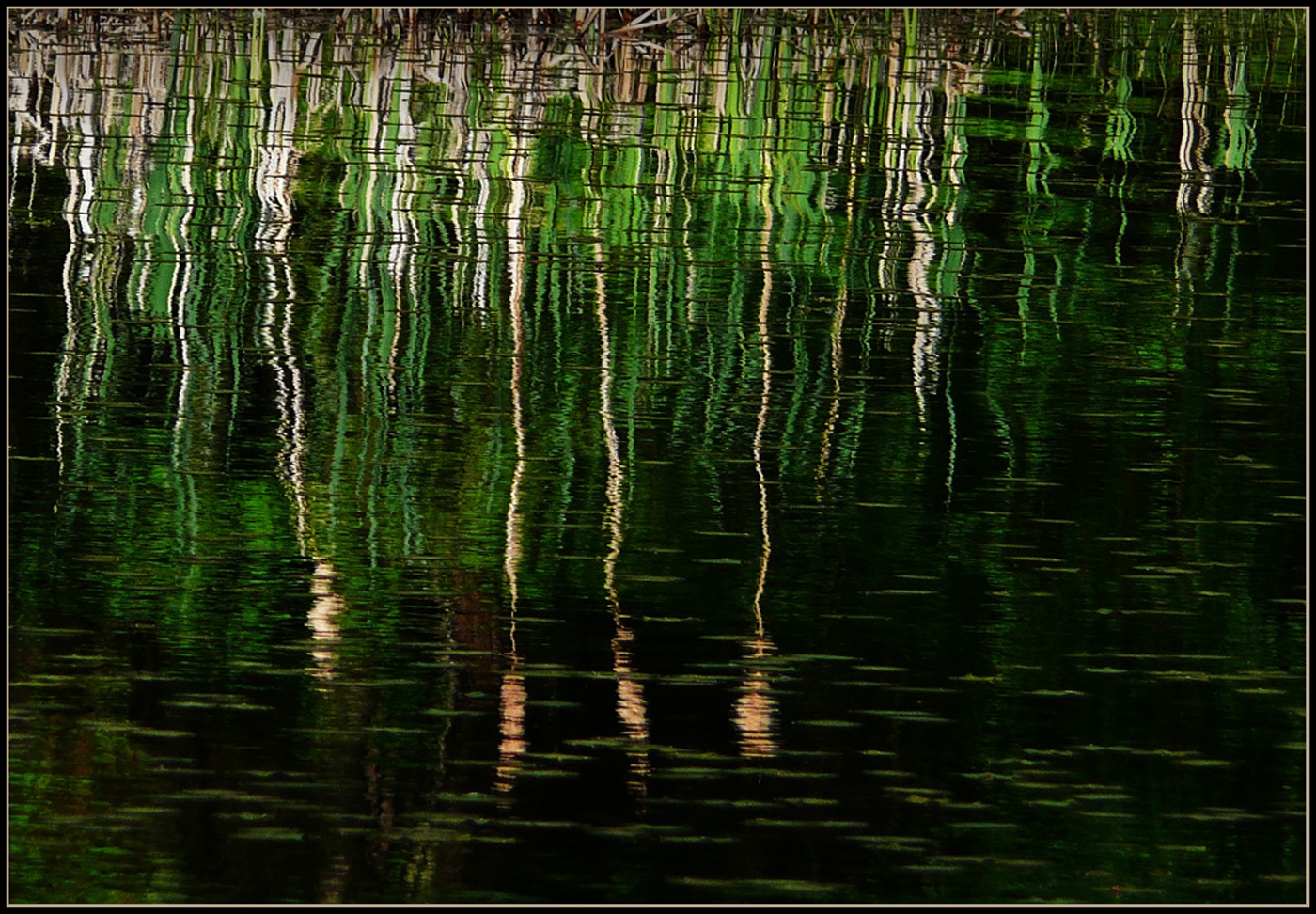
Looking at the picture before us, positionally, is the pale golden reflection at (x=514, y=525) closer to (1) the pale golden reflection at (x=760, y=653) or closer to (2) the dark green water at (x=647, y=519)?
(2) the dark green water at (x=647, y=519)

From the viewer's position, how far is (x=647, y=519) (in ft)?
20.2

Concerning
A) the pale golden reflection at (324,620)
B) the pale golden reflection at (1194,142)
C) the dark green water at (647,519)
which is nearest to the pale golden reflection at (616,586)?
the dark green water at (647,519)

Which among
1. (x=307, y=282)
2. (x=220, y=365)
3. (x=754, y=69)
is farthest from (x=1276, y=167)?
(x=220, y=365)

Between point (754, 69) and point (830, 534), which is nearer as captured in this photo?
point (830, 534)

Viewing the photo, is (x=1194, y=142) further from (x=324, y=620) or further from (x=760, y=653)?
(x=324, y=620)

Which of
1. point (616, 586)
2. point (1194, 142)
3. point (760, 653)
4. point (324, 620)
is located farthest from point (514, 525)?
point (1194, 142)

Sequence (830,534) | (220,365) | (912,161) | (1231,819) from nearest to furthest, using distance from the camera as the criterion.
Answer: (1231,819) → (830,534) → (220,365) → (912,161)

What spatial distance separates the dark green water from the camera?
14.5 feet

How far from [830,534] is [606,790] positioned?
5.60ft

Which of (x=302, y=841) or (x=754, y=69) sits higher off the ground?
(x=754, y=69)

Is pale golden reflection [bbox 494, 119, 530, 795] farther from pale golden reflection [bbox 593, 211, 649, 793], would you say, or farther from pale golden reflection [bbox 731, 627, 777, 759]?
pale golden reflection [bbox 731, 627, 777, 759]

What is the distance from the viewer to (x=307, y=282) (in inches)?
342

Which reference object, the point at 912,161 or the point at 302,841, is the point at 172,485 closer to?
the point at 302,841

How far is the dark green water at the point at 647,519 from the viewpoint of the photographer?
443cm
